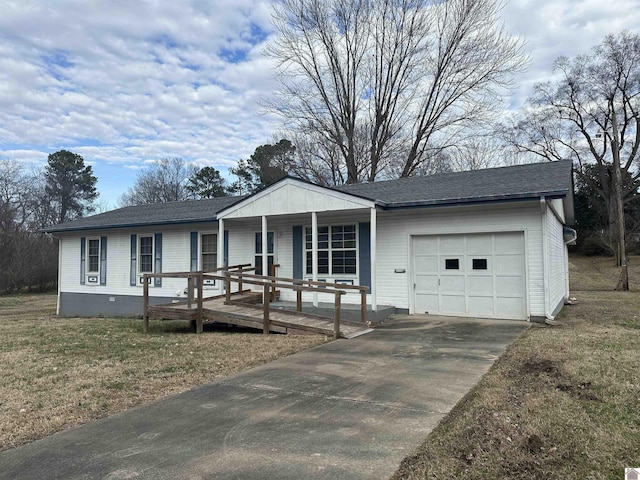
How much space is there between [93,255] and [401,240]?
12.0 m

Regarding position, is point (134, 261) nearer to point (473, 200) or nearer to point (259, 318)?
point (259, 318)

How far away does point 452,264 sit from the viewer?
1095 cm

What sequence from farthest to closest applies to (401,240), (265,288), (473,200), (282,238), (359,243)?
1. (282,238)
2. (359,243)
3. (401,240)
4. (473,200)
5. (265,288)

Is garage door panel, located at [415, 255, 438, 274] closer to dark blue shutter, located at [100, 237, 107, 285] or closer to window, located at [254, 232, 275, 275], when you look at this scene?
window, located at [254, 232, 275, 275]

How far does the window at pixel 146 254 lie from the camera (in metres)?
15.7

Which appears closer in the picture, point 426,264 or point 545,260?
point 545,260

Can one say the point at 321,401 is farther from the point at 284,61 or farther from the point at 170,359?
A: the point at 284,61

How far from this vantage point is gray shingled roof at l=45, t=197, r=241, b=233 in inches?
576

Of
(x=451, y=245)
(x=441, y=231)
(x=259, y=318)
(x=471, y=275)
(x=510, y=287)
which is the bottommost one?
(x=259, y=318)

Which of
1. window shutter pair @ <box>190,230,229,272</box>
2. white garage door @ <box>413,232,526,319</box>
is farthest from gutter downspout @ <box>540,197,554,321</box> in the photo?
window shutter pair @ <box>190,230,229,272</box>

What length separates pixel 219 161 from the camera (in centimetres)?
4147

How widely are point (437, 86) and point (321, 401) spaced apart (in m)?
25.4

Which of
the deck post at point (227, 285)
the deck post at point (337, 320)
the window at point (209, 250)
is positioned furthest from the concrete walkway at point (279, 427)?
the window at point (209, 250)

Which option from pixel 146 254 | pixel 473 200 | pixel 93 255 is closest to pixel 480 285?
pixel 473 200
